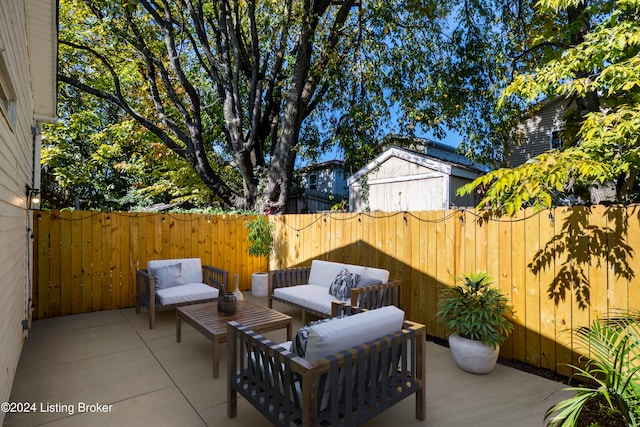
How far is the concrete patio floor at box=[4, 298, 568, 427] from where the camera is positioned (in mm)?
2406

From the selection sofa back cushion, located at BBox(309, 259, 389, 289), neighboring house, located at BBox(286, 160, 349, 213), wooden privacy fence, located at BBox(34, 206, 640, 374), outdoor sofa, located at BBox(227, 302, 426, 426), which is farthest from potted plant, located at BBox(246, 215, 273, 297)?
neighboring house, located at BBox(286, 160, 349, 213)

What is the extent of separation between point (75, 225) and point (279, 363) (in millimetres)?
4850

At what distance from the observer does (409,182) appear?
31.5 feet

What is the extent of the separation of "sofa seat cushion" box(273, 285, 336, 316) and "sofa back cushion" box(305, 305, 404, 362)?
6.06 feet

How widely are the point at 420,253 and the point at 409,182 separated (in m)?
5.63

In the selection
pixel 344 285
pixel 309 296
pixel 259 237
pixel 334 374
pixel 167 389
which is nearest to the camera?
pixel 334 374

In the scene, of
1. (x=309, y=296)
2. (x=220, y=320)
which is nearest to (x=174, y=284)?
(x=220, y=320)

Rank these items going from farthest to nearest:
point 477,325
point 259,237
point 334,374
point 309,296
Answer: point 259,237 → point 309,296 → point 477,325 → point 334,374

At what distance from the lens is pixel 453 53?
7.54 meters

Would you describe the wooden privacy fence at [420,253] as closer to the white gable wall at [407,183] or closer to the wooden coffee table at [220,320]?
the wooden coffee table at [220,320]

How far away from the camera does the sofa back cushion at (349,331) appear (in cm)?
193

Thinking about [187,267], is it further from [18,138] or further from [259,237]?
[18,138]

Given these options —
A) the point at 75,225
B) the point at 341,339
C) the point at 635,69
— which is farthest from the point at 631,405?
the point at 75,225

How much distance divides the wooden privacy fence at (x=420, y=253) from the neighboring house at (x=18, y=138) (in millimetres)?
772
